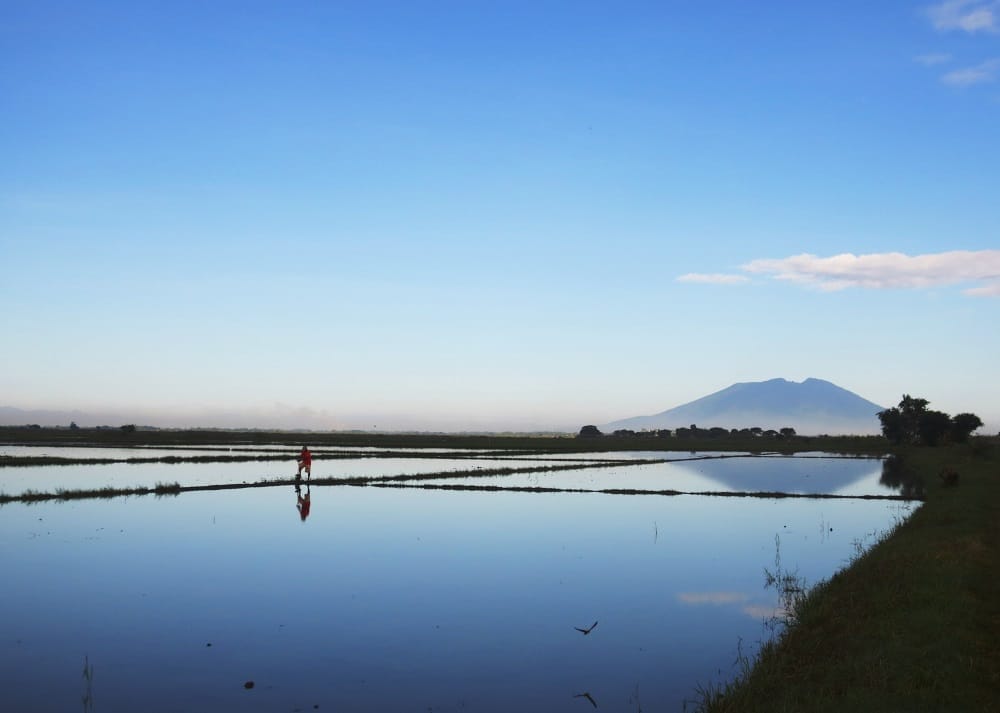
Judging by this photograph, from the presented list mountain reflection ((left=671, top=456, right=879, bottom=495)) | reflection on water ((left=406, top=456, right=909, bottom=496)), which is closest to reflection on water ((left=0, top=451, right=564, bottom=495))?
reflection on water ((left=406, top=456, right=909, bottom=496))

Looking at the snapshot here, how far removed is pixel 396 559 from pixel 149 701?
9414 mm

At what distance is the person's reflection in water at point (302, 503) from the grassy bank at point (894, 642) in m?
16.6

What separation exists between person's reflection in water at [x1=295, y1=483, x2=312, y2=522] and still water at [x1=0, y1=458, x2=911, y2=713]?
703mm

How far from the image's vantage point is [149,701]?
9.12 meters

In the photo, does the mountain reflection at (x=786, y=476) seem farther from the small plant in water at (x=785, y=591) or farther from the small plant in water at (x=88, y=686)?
the small plant in water at (x=88, y=686)

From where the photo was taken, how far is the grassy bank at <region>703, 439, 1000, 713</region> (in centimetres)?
877

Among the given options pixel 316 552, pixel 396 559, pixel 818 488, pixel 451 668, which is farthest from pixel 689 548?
pixel 818 488

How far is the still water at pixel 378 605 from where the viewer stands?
32.2 ft

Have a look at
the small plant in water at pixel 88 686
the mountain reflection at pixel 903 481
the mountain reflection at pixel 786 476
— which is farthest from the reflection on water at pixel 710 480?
the small plant in water at pixel 88 686

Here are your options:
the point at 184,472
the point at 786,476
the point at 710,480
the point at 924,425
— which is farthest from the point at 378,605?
the point at 924,425

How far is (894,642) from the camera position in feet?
35.2

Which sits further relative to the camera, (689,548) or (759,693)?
(689,548)

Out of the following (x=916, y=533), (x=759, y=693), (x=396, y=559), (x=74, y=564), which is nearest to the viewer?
(x=759, y=693)

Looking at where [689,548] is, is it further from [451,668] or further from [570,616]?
[451,668]
